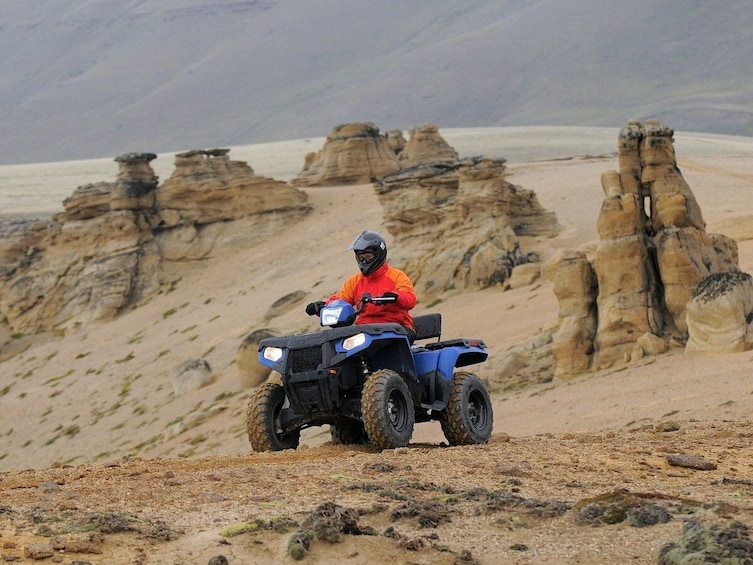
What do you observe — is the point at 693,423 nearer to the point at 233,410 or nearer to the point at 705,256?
the point at 705,256

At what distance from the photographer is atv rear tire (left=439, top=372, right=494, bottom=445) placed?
10438mm

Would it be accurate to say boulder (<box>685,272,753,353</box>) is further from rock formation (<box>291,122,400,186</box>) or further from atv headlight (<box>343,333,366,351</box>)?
rock formation (<box>291,122,400,186</box>)

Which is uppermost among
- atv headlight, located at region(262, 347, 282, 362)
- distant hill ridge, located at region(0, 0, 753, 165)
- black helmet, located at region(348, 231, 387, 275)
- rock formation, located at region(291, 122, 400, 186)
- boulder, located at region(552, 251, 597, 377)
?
distant hill ridge, located at region(0, 0, 753, 165)

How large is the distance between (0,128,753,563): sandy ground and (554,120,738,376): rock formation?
777 mm

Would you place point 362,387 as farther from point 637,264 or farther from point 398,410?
point 637,264

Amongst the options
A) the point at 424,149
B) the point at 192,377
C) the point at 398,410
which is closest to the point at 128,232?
the point at 192,377

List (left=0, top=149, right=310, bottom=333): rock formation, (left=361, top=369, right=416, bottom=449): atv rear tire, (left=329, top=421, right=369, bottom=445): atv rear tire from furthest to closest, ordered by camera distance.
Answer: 1. (left=0, top=149, right=310, bottom=333): rock formation
2. (left=329, top=421, right=369, bottom=445): atv rear tire
3. (left=361, top=369, right=416, bottom=449): atv rear tire

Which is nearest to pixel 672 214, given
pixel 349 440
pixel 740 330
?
pixel 740 330

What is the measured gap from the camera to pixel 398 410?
396 inches

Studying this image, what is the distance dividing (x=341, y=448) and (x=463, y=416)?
41.7 inches

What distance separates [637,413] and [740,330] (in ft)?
8.77

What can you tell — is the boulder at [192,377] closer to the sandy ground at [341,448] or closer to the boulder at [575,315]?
the sandy ground at [341,448]

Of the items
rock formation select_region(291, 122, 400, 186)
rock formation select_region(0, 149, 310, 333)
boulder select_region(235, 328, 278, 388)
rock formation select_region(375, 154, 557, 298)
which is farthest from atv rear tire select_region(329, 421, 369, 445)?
rock formation select_region(291, 122, 400, 186)

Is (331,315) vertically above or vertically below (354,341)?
above
